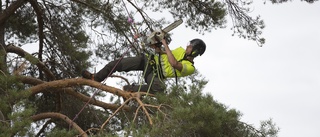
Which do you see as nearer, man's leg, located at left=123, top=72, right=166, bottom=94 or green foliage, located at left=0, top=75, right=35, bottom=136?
green foliage, located at left=0, top=75, right=35, bottom=136

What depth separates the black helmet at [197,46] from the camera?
622 cm

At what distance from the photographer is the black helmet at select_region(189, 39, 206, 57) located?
245 inches

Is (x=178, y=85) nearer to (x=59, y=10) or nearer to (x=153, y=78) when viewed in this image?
(x=153, y=78)

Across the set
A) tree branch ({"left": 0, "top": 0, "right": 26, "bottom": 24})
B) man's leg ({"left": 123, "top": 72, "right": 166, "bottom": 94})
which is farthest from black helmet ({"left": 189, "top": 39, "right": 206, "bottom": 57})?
tree branch ({"left": 0, "top": 0, "right": 26, "bottom": 24})

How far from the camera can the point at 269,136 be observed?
5.25 metres

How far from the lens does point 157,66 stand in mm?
6293

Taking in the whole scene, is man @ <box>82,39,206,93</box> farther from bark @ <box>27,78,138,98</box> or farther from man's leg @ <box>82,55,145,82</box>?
bark @ <box>27,78,138,98</box>

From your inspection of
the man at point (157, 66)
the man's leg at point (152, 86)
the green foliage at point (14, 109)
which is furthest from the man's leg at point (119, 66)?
the green foliage at point (14, 109)

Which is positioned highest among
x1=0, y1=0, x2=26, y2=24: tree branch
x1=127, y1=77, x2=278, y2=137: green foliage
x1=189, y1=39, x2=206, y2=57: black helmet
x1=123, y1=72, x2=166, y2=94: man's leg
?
x1=0, y1=0, x2=26, y2=24: tree branch

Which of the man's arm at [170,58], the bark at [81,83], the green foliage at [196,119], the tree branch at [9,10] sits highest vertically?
the tree branch at [9,10]

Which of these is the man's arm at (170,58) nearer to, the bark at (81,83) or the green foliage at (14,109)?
the bark at (81,83)

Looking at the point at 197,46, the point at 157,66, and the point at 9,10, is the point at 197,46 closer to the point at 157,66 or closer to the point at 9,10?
the point at 157,66

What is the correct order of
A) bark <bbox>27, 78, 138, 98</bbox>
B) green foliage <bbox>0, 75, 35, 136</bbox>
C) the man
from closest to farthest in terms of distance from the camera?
green foliage <bbox>0, 75, 35, 136</bbox>, bark <bbox>27, 78, 138, 98</bbox>, the man

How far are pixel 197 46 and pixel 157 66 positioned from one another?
51 cm
